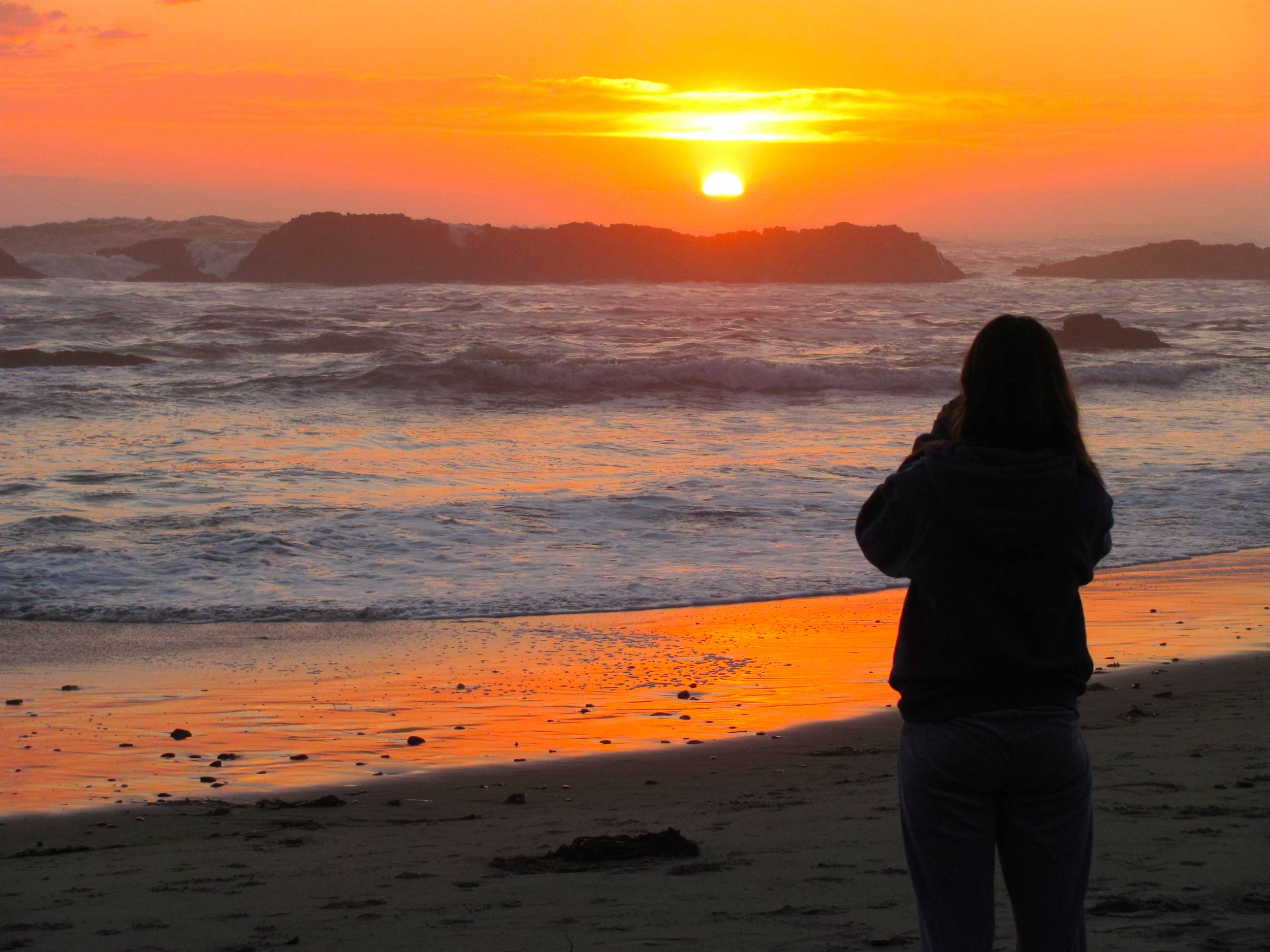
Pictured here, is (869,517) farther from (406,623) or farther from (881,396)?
(881,396)

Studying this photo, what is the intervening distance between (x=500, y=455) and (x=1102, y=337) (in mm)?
23688

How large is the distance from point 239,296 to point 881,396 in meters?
29.7

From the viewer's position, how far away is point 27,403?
19.6m

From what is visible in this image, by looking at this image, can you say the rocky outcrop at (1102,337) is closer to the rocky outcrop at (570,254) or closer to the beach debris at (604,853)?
the rocky outcrop at (570,254)

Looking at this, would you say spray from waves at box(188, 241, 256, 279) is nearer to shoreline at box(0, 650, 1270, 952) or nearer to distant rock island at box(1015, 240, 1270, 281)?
distant rock island at box(1015, 240, 1270, 281)

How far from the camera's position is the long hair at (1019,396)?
2.13 meters

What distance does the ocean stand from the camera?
916 cm

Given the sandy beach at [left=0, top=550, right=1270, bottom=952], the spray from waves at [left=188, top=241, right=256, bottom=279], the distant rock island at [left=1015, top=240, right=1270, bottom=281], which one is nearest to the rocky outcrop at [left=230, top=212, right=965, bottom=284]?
the spray from waves at [left=188, top=241, right=256, bottom=279]

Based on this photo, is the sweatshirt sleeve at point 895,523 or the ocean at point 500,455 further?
the ocean at point 500,455

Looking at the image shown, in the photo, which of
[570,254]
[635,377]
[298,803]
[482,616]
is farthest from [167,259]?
[298,803]

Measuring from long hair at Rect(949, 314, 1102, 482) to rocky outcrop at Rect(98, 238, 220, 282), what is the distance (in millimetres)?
56991

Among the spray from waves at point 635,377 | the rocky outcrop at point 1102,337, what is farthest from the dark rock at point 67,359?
the rocky outcrop at point 1102,337

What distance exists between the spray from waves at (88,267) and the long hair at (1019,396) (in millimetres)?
57956

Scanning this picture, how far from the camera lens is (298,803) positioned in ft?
15.1
